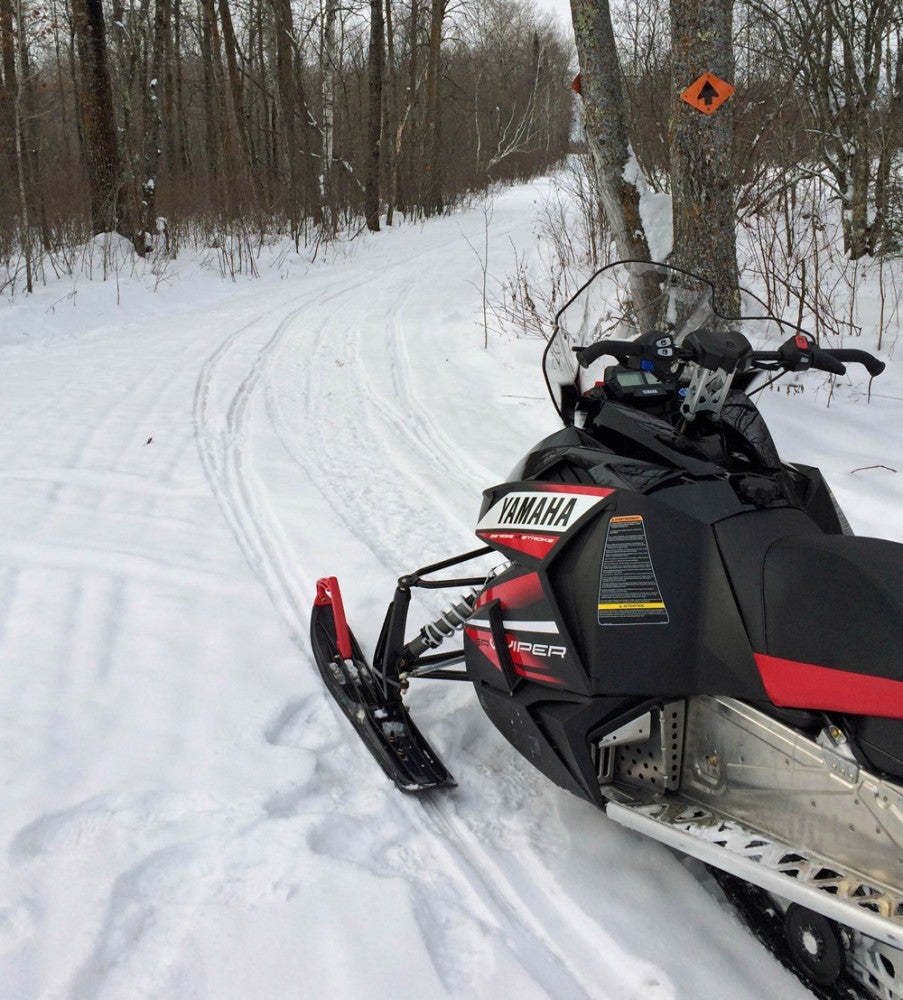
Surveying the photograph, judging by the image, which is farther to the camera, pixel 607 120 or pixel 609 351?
pixel 607 120

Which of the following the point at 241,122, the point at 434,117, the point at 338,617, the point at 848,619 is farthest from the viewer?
the point at 434,117

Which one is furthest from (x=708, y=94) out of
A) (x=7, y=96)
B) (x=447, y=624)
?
(x=7, y=96)

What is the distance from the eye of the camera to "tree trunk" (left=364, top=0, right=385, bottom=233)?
17.3 m

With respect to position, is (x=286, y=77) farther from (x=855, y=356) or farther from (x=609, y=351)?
(x=855, y=356)

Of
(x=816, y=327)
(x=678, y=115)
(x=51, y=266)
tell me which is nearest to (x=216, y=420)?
(x=678, y=115)

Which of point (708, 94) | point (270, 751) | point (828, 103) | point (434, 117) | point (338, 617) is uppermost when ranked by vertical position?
point (434, 117)

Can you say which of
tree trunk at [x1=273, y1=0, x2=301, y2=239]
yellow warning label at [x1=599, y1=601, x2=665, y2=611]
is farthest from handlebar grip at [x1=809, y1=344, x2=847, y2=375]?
tree trunk at [x1=273, y1=0, x2=301, y2=239]

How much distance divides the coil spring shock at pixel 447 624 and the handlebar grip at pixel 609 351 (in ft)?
2.41

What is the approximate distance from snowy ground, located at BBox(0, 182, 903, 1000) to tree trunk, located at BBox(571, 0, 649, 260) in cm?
167

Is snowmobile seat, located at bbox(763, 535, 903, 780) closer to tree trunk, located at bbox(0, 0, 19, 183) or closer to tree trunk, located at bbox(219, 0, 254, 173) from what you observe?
tree trunk, located at bbox(0, 0, 19, 183)

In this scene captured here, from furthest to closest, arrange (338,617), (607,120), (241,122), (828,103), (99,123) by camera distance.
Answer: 1. (241,122)
2. (99,123)
3. (828,103)
4. (607,120)
5. (338,617)

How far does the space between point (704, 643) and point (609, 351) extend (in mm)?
836

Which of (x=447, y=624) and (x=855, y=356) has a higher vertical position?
(x=855, y=356)

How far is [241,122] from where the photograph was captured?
17.4 meters
